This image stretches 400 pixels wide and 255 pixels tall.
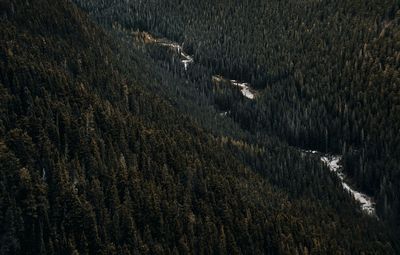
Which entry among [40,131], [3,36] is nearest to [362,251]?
[40,131]

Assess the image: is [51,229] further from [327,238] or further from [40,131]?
[327,238]

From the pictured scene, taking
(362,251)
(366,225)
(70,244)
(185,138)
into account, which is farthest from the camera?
(185,138)

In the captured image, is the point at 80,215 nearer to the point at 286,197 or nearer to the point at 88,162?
the point at 88,162

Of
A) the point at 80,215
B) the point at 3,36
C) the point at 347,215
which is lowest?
the point at 347,215

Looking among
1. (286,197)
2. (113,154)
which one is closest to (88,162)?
(113,154)

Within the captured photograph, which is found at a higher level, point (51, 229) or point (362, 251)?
point (51, 229)

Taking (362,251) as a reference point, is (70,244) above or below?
above

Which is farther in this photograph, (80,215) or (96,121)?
(96,121)

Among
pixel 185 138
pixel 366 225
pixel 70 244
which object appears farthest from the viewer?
pixel 185 138

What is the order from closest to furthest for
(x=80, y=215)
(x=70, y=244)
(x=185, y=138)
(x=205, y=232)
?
(x=70, y=244)
(x=80, y=215)
(x=205, y=232)
(x=185, y=138)
